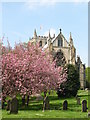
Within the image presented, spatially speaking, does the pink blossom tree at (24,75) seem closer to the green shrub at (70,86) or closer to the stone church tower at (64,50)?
the green shrub at (70,86)

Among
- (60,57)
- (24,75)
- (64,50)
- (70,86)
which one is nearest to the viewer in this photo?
(24,75)

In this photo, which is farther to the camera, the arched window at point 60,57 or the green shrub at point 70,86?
the arched window at point 60,57

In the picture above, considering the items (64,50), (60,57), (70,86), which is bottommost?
(70,86)

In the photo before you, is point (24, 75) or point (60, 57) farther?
point (60, 57)

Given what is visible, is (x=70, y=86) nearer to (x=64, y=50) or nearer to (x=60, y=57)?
(x=60, y=57)

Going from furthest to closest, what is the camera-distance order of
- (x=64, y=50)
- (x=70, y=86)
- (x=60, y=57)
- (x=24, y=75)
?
(x=64, y=50) → (x=60, y=57) → (x=70, y=86) → (x=24, y=75)

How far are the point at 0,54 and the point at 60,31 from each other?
5368 centimetres

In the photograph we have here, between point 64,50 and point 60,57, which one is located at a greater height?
point 64,50

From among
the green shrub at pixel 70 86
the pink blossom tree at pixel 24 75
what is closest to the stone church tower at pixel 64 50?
the green shrub at pixel 70 86

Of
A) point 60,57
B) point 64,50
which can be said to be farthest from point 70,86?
point 64,50

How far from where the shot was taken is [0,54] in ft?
67.8

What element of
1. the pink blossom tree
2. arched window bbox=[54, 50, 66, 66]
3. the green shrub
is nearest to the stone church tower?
arched window bbox=[54, 50, 66, 66]

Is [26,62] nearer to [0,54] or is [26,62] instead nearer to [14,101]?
[0,54]

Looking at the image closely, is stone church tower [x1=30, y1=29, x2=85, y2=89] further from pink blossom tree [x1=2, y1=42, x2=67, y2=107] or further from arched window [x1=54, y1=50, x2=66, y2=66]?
pink blossom tree [x1=2, y1=42, x2=67, y2=107]
